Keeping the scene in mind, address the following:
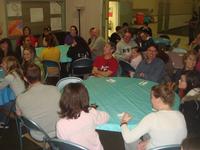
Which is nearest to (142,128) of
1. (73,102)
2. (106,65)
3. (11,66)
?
(73,102)

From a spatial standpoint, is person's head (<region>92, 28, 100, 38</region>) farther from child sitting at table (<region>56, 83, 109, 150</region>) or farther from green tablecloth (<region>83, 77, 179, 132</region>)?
child sitting at table (<region>56, 83, 109, 150</region>)

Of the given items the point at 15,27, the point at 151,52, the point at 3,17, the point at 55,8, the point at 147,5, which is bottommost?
the point at 151,52

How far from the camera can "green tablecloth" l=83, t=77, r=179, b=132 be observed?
118 inches

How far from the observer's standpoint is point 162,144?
2480 millimetres

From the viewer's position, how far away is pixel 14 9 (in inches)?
316

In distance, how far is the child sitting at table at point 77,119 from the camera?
8.20ft

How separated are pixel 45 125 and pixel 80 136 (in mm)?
674

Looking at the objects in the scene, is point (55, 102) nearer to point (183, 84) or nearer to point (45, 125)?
point (45, 125)

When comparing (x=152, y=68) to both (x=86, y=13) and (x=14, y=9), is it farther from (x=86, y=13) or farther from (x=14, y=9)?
(x=86, y=13)

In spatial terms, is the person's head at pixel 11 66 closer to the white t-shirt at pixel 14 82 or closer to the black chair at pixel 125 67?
the white t-shirt at pixel 14 82

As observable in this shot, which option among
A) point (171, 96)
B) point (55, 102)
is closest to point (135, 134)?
point (171, 96)

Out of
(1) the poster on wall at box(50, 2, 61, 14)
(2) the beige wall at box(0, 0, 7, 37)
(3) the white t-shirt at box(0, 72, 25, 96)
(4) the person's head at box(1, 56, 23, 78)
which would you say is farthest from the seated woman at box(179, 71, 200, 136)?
(1) the poster on wall at box(50, 2, 61, 14)

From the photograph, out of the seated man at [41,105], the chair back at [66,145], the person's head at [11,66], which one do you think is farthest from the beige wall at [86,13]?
the chair back at [66,145]

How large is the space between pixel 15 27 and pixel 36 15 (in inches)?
32.3
